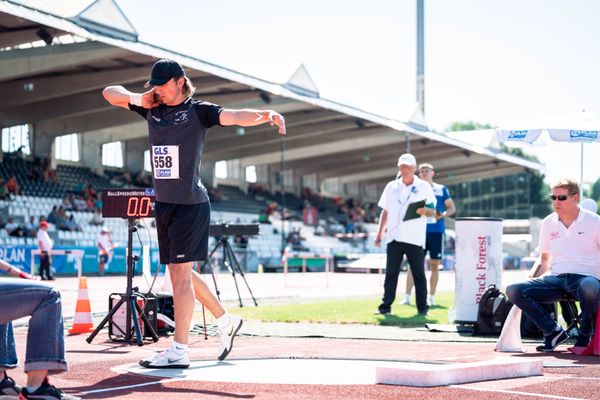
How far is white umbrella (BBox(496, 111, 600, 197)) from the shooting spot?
15367 millimetres

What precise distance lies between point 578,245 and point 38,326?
5495 mm

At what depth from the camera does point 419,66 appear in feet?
189

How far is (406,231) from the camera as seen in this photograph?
13.3m

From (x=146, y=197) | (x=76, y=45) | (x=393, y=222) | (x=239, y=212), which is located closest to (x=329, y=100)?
(x=239, y=212)

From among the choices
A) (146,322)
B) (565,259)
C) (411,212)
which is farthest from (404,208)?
(146,322)

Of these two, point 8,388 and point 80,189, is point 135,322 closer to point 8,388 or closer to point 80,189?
point 8,388

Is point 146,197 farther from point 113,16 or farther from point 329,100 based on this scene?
point 329,100

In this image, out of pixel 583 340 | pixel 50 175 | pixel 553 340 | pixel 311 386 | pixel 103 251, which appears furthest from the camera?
pixel 50 175

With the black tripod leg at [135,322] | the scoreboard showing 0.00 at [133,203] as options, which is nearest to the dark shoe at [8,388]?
the black tripod leg at [135,322]

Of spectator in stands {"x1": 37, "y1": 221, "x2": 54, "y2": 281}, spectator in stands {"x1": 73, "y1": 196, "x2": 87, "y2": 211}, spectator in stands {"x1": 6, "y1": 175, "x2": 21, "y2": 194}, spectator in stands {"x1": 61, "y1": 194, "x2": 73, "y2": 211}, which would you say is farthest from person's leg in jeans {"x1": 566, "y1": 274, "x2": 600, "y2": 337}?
spectator in stands {"x1": 73, "y1": 196, "x2": 87, "y2": 211}

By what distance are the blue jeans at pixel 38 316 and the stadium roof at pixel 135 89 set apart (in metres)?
21.1

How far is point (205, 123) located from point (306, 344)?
115 inches

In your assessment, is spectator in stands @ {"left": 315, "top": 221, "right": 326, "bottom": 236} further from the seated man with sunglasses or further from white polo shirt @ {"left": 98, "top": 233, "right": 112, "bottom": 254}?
the seated man with sunglasses

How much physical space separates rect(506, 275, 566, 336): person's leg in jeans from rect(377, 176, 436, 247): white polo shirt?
4266 millimetres
